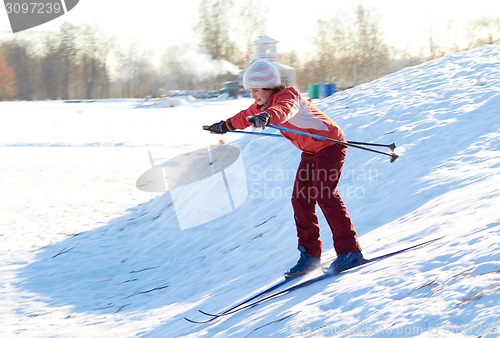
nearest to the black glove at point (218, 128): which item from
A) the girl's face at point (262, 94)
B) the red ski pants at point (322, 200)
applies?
the girl's face at point (262, 94)

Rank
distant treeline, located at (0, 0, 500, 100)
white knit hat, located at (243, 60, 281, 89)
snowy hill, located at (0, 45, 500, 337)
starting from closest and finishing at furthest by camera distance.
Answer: snowy hill, located at (0, 45, 500, 337), white knit hat, located at (243, 60, 281, 89), distant treeline, located at (0, 0, 500, 100)

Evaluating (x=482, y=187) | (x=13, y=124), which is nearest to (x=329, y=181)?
(x=482, y=187)

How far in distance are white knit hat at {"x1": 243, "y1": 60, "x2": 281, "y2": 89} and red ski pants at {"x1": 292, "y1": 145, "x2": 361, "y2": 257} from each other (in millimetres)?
660

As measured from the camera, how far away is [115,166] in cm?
1483

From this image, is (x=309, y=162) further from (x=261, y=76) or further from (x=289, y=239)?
(x=289, y=239)

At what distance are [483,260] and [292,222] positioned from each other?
12.6 feet

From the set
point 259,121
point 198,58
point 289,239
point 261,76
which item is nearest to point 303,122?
point 261,76

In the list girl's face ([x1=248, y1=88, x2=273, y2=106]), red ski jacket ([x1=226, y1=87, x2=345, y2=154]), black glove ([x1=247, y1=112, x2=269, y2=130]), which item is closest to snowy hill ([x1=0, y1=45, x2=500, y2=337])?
red ski jacket ([x1=226, y1=87, x2=345, y2=154])

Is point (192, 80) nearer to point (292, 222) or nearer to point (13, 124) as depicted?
point (13, 124)

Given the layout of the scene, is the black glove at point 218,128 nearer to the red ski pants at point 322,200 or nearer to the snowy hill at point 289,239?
the red ski pants at point 322,200

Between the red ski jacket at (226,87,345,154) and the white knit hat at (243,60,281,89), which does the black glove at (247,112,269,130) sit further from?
the white knit hat at (243,60,281,89)

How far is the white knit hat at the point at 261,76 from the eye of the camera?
463 centimetres

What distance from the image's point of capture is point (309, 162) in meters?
4.81

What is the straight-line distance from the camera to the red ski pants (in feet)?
14.9
